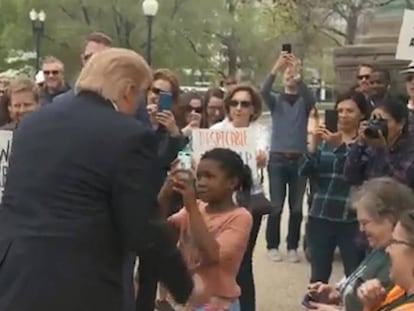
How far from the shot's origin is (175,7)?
43.7 metres

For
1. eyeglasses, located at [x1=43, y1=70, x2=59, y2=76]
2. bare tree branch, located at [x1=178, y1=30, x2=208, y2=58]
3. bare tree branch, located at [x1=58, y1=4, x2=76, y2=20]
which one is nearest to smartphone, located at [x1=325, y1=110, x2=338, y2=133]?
eyeglasses, located at [x1=43, y1=70, x2=59, y2=76]

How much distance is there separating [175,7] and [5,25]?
7.17m

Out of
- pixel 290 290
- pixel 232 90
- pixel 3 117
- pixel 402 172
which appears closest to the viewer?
pixel 402 172

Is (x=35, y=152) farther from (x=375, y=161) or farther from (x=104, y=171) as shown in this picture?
(x=375, y=161)

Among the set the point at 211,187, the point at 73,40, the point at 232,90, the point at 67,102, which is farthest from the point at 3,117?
the point at 73,40

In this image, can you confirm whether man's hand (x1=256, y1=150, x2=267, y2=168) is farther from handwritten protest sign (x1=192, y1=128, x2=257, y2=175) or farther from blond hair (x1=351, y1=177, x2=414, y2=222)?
blond hair (x1=351, y1=177, x2=414, y2=222)

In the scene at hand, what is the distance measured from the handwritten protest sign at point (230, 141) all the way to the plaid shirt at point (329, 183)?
1.40 feet

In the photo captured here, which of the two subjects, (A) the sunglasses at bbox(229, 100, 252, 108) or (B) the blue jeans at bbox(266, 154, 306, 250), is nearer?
(A) the sunglasses at bbox(229, 100, 252, 108)

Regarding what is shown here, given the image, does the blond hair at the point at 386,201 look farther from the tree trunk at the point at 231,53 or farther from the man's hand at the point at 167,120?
the tree trunk at the point at 231,53

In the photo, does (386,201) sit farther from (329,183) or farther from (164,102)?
(329,183)

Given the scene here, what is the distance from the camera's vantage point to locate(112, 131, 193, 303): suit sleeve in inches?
146

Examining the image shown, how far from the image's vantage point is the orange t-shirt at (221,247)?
4.64 m

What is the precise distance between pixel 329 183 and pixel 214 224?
223cm

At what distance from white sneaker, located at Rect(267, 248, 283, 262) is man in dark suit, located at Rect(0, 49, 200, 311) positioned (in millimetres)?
5946
